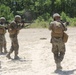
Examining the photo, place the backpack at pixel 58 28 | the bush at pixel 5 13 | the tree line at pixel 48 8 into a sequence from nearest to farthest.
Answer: the backpack at pixel 58 28, the bush at pixel 5 13, the tree line at pixel 48 8

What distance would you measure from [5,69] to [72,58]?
9.53 ft

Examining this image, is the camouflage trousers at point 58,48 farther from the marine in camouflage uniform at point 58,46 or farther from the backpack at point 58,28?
the backpack at point 58,28

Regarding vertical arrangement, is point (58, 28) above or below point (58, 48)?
above

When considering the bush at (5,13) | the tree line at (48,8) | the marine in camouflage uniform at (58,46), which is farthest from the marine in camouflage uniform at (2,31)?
the tree line at (48,8)

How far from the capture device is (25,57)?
12.4 meters

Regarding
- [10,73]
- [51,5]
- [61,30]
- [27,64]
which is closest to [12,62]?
[27,64]

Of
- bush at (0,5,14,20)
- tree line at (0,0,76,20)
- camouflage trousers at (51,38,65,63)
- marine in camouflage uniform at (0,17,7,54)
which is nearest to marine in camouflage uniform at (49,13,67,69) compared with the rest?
camouflage trousers at (51,38,65,63)

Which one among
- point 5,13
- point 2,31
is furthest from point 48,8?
point 2,31

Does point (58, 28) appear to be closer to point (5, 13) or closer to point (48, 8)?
point (5, 13)

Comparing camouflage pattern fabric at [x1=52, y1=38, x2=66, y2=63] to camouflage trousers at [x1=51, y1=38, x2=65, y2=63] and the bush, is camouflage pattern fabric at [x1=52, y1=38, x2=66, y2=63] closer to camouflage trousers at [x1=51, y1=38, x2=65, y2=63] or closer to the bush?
camouflage trousers at [x1=51, y1=38, x2=65, y2=63]

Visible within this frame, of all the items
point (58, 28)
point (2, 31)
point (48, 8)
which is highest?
point (58, 28)

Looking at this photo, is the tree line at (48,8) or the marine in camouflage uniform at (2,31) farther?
the tree line at (48,8)

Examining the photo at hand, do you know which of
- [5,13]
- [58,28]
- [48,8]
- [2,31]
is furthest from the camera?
[48,8]

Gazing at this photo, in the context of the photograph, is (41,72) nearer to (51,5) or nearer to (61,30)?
(61,30)
